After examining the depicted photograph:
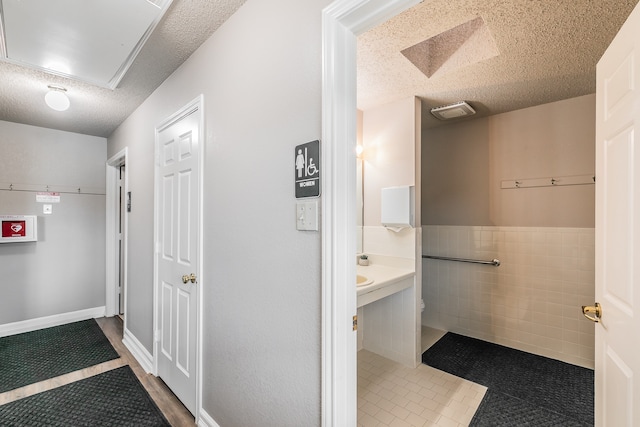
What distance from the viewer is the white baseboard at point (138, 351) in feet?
7.72

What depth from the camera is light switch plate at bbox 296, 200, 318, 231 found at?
107 centimetres

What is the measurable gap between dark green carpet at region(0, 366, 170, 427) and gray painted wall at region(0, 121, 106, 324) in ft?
5.66

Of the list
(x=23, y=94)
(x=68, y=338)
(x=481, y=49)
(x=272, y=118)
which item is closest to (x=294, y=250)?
(x=272, y=118)

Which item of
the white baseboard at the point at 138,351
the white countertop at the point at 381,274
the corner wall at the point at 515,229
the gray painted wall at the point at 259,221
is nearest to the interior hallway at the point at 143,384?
the white baseboard at the point at 138,351

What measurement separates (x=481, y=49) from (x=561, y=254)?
1.92 m

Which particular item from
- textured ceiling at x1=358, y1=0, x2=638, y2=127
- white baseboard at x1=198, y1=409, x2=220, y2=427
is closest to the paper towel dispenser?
textured ceiling at x1=358, y1=0, x2=638, y2=127

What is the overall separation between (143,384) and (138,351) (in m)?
0.47

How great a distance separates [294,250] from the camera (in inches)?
45.9

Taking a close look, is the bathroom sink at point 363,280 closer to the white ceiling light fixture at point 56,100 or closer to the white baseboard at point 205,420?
the white baseboard at point 205,420

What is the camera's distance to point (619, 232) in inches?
38.9

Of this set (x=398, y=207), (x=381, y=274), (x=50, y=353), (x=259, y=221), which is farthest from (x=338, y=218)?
(x=50, y=353)

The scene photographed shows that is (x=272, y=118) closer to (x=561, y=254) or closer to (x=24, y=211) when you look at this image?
(x=561, y=254)

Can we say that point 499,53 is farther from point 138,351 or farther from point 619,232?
point 138,351

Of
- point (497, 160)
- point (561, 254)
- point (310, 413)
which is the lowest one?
point (310, 413)
